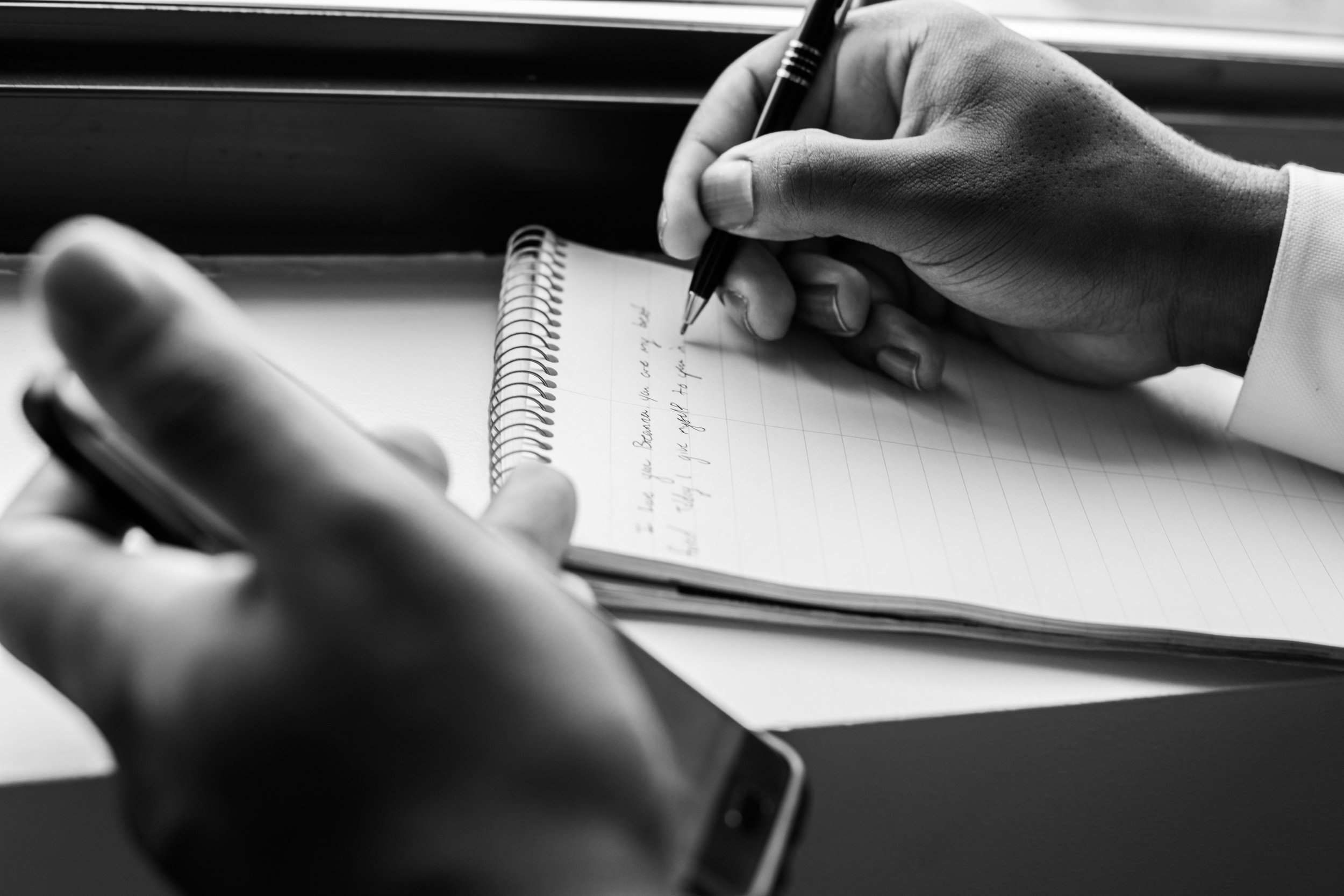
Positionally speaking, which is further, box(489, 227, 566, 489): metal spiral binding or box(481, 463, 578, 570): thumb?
box(489, 227, 566, 489): metal spiral binding

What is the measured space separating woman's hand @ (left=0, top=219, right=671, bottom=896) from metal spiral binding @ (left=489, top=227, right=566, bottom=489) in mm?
229

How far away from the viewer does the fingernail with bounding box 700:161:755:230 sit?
0.61 meters

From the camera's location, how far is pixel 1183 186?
24.9 inches

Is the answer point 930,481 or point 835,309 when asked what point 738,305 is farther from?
point 930,481

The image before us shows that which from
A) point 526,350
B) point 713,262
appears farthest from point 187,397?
point 713,262

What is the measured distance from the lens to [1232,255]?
64 cm

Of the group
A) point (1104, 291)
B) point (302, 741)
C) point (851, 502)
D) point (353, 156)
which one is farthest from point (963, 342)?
point (302, 741)

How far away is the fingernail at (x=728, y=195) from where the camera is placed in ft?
2.01

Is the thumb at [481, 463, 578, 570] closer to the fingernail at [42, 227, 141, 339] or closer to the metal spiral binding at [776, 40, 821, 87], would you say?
the fingernail at [42, 227, 141, 339]

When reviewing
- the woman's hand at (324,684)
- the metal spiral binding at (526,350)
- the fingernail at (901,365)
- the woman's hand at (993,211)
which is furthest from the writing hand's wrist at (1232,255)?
the woman's hand at (324,684)

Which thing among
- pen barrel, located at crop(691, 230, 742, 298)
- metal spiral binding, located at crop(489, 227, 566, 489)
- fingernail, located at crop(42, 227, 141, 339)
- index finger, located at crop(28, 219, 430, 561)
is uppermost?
fingernail, located at crop(42, 227, 141, 339)

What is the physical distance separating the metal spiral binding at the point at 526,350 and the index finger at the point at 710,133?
0.08m

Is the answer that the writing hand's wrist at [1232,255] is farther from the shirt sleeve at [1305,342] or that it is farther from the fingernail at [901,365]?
the fingernail at [901,365]

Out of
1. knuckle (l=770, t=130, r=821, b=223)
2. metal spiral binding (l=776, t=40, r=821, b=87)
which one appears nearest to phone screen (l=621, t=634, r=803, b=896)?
knuckle (l=770, t=130, r=821, b=223)
